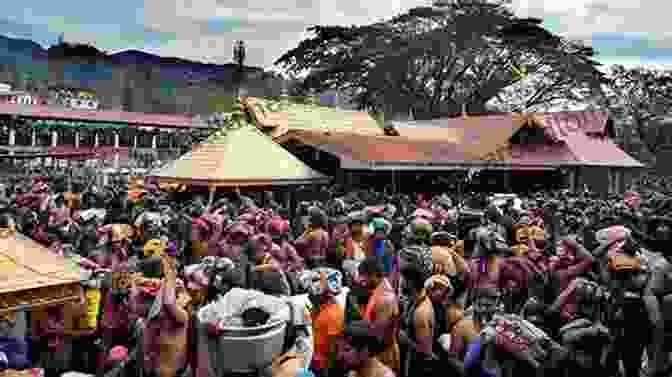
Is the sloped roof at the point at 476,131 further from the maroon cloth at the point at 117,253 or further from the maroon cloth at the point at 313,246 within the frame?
the maroon cloth at the point at 117,253

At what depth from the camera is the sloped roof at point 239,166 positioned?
11375 mm

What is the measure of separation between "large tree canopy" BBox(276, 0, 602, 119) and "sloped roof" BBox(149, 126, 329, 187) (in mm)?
23945

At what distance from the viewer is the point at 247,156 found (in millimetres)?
12172

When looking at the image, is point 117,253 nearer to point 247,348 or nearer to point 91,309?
point 91,309

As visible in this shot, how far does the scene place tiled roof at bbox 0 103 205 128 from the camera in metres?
23.9

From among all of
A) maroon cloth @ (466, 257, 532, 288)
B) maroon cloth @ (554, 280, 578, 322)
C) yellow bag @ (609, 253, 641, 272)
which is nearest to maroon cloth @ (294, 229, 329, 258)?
maroon cloth @ (466, 257, 532, 288)

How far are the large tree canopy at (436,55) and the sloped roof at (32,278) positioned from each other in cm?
3421

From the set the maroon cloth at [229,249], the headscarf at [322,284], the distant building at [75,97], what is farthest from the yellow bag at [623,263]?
the distant building at [75,97]

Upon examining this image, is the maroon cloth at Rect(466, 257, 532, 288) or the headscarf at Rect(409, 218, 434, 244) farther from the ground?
the headscarf at Rect(409, 218, 434, 244)

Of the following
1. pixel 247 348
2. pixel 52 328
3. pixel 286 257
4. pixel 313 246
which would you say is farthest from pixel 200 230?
pixel 247 348

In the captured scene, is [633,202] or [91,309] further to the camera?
[633,202]

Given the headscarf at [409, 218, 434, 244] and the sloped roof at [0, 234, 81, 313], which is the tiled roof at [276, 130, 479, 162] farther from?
the sloped roof at [0, 234, 81, 313]

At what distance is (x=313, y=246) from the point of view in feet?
19.4

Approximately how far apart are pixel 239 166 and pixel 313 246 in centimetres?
624
